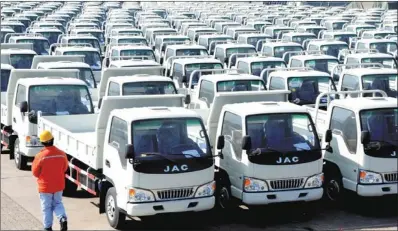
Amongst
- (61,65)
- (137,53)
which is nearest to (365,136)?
(61,65)

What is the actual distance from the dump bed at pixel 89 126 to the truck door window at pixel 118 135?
1.73 feet

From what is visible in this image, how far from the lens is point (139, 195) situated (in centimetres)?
1271

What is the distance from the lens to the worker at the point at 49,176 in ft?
40.4

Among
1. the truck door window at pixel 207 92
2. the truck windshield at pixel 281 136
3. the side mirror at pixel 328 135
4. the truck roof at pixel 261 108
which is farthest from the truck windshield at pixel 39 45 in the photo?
the side mirror at pixel 328 135

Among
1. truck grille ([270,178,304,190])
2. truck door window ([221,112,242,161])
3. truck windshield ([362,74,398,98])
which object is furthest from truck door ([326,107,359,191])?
truck windshield ([362,74,398,98])

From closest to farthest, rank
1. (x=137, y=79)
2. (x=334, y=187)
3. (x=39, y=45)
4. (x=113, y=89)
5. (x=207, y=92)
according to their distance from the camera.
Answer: (x=334, y=187)
(x=137, y=79)
(x=113, y=89)
(x=207, y=92)
(x=39, y=45)

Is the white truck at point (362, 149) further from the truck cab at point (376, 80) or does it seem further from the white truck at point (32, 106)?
the truck cab at point (376, 80)

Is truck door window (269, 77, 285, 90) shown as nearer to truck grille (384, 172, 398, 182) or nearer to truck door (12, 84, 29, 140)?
truck door (12, 84, 29, 140)

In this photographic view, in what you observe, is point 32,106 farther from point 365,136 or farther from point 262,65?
point 262,65

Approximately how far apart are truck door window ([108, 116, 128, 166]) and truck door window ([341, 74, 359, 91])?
8.84m

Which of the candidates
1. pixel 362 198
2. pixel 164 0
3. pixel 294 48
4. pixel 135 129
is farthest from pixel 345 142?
pixel 164 0

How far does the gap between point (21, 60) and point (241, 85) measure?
8180 mm

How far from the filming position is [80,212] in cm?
1447

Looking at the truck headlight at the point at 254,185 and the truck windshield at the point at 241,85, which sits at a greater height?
the truck windshield at the point at 241,85
